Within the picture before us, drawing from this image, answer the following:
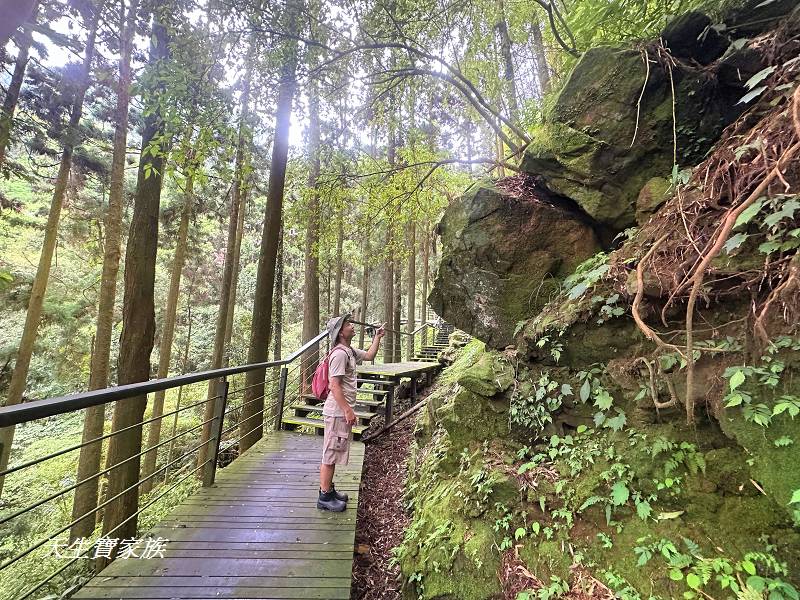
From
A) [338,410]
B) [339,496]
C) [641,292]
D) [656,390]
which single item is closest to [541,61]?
[641,292]

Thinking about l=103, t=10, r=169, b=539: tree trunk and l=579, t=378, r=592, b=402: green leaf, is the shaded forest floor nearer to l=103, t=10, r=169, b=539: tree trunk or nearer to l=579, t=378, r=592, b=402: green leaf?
l=579, t=378, r=592, b=402: green leaf

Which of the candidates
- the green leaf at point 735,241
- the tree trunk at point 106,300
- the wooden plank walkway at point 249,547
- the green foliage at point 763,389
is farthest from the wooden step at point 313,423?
the green leaf at point 735,241

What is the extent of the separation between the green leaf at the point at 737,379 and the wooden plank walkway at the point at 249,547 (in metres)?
2.75

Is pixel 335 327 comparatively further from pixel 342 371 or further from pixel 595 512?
pixel 595 512

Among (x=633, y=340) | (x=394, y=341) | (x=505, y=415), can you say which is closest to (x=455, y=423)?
(x=505, y=415)

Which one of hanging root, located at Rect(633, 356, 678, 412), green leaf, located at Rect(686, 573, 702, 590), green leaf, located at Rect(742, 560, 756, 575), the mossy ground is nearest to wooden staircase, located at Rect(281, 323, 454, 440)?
the mossy ground

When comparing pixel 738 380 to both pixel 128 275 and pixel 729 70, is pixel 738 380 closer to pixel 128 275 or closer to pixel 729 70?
pixel 729 70

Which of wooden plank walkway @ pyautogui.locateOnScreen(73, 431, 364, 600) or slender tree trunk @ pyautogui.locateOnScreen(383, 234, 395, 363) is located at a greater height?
slender tree trunk @ pyautogui.locateOnScreen(383, 234, 395, 363)

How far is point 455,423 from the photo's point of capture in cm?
401

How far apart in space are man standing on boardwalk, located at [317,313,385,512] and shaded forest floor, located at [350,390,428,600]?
25.5 inches

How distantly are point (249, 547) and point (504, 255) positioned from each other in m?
3.70

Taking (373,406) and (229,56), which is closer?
(229,56)

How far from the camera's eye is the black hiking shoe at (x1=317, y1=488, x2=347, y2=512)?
356cm

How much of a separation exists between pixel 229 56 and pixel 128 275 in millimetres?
3052
